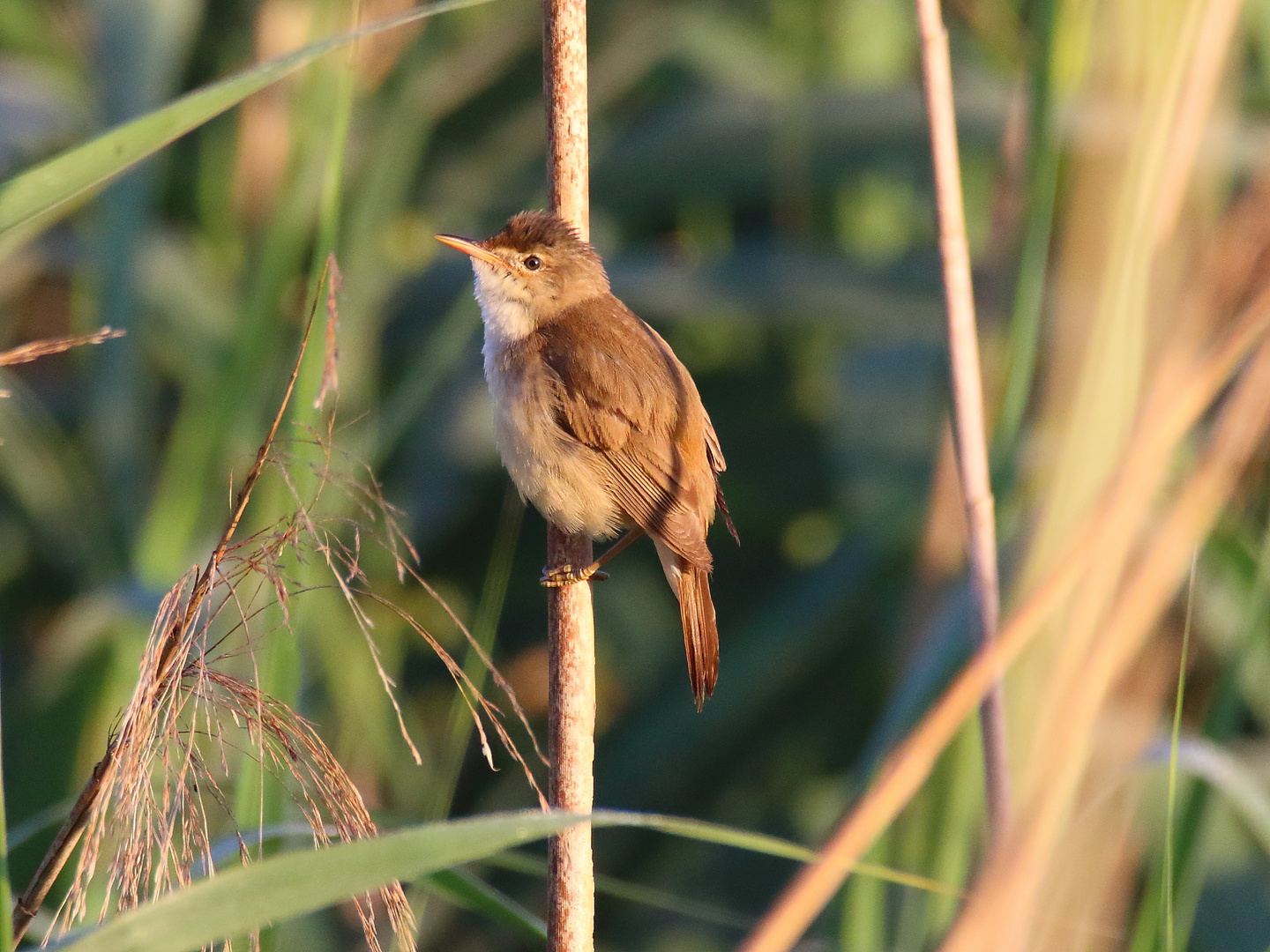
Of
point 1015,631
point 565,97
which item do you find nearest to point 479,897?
point 1015,631

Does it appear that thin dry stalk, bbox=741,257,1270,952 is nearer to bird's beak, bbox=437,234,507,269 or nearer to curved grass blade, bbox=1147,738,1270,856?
curved grass blade, bbox=1147,738,1270,856

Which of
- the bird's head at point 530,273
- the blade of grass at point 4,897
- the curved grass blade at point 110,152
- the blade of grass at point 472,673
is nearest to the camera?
the blade of grass at point 4,897

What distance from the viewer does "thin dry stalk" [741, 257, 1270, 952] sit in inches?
42.1

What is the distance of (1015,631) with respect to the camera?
1120 mm

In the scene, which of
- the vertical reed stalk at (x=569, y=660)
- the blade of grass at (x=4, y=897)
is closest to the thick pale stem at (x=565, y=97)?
the vertical reed stalk at (x=569, y=660)

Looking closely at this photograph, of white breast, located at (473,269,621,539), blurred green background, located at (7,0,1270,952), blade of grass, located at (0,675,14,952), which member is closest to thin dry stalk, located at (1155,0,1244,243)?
blurred green background, located at (7,0,1270,952)

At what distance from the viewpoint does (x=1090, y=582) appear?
1242 millimetres

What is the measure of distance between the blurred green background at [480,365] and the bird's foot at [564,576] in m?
0.67

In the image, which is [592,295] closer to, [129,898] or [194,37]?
[129,898]

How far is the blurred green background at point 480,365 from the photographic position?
2.87 meters

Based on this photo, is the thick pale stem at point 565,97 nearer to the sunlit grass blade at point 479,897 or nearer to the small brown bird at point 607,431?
the small brown bird at point 607,431

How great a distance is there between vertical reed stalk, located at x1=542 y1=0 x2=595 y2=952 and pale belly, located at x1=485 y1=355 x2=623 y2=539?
590mm

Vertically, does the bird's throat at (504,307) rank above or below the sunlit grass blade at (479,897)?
above

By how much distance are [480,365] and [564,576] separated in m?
2.05
